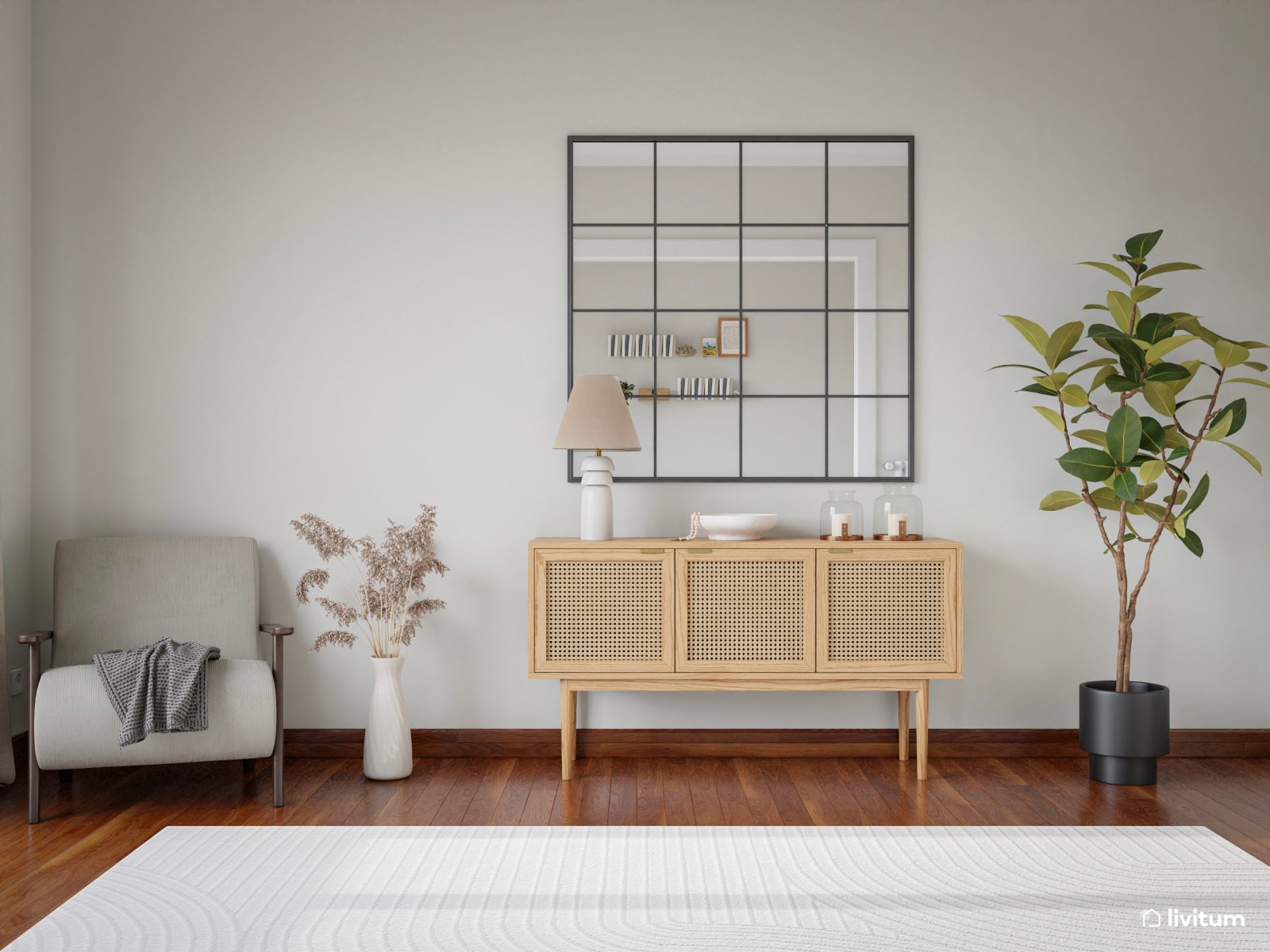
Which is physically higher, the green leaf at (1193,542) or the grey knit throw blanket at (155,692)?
the green leaf at (1193,542)

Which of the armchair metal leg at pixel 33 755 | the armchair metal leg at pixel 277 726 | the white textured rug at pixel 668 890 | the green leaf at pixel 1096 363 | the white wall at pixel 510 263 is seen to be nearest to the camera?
the white textured rug at pixel 668 890

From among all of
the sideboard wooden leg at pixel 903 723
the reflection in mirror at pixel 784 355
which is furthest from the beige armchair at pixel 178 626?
the sideboard wooden leg at pixel 903 723

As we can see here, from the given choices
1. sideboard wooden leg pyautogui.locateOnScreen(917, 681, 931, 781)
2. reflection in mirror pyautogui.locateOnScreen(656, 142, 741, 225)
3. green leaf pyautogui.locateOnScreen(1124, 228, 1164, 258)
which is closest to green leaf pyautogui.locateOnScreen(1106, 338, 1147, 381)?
green leaf pyautogui.locateOnScreen(1124, 228, 1164, 258)

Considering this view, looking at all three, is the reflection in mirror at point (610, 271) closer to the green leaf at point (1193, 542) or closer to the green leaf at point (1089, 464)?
the green leaf at point (1089, 464)

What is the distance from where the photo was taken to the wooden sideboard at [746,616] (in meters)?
3.19

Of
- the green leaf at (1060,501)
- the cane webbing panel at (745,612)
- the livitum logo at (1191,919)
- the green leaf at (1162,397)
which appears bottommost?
the livitum logo at (1191,919)

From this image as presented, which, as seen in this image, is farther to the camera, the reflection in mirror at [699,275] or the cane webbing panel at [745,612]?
the reflection in mirror at [699,275]

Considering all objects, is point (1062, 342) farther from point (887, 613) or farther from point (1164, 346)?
point (887, 613)

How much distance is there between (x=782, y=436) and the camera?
3557 mm

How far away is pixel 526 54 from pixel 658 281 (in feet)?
3.25

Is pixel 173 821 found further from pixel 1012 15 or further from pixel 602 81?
pixel 1012 15

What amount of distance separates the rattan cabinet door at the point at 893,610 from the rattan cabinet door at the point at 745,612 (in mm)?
83

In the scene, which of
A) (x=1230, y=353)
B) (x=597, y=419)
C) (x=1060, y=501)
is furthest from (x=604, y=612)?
(x=1230, y=353)

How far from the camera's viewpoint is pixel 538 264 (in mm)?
3562
